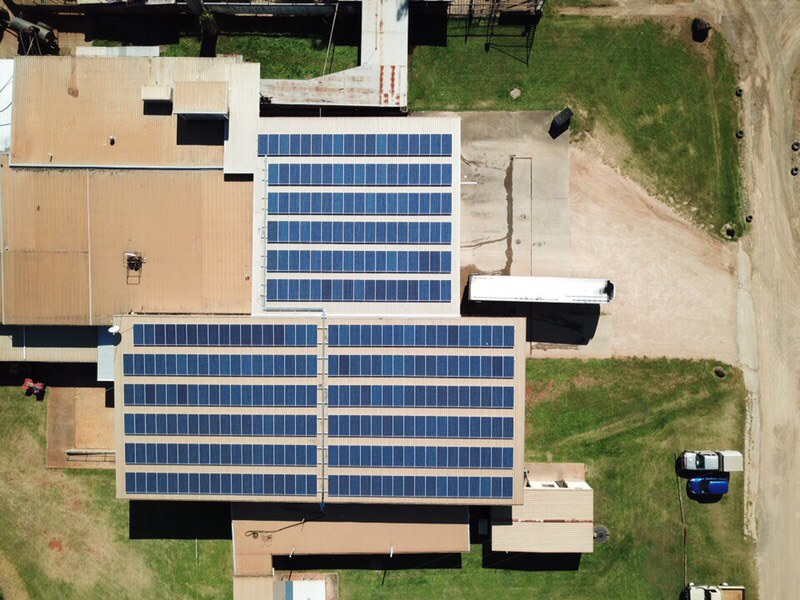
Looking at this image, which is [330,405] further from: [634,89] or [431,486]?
[634,89]

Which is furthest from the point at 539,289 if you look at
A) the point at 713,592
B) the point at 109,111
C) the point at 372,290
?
the point at 109,111

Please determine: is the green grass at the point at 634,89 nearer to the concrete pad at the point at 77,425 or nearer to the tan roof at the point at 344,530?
the tan roof at the point at 344,530

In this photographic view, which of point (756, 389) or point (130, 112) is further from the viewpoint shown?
→ point (756, 389)

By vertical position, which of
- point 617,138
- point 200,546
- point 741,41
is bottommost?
point 200,546

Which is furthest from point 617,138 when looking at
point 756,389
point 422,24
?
point 756,389

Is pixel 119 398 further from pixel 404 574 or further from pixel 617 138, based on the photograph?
pixel 617 138

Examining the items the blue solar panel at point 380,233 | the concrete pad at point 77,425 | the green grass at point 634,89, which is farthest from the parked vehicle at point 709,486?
the concrete pad at point 77,425
